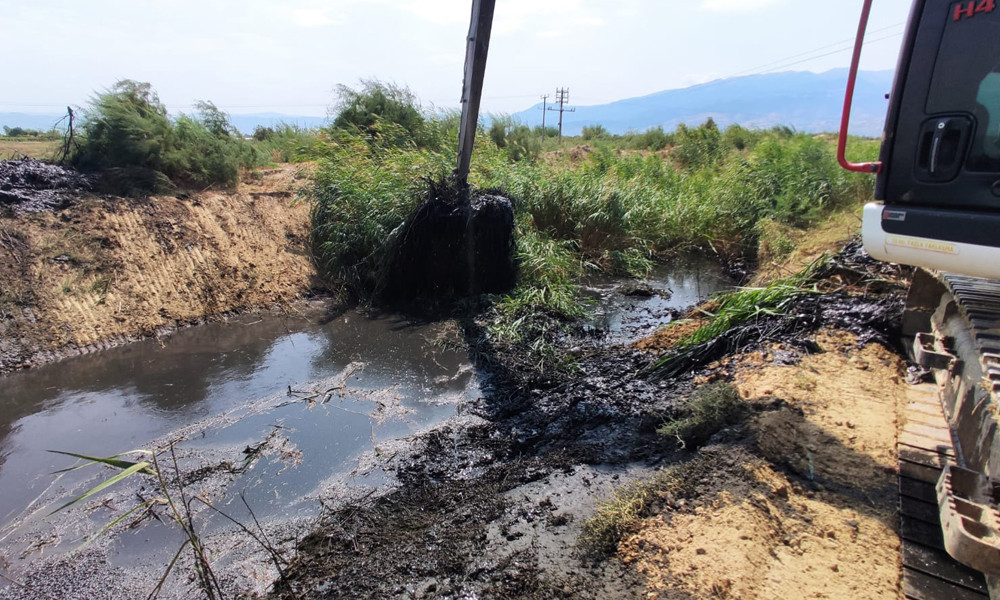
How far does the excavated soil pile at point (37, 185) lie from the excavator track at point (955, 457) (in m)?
9.63

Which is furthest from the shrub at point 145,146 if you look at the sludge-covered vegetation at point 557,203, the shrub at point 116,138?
the sludge-covered vegetation at point 557,203

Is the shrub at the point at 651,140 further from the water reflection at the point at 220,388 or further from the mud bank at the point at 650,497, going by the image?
the mud bank at the point at 650,497

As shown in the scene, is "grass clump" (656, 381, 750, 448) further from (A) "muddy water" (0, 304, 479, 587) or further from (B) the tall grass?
(B) the tall grass

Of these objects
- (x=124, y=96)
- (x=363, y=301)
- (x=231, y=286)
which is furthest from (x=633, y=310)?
(x=124, y=96)

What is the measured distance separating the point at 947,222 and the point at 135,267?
849 centimetres

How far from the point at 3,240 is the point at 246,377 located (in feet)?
12.8

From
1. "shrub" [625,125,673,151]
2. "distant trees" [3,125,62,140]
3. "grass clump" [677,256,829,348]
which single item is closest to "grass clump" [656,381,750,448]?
"grass clump" [677,256,829,348]

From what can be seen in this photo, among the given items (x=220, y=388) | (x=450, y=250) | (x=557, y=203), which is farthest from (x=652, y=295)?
(x=220, y=388)

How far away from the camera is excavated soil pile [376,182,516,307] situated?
23.4ft

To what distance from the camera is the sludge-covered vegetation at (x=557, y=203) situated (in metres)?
7.62

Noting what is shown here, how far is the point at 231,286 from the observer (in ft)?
25.0

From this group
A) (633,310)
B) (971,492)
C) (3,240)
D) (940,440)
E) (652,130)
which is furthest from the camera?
(652,130)

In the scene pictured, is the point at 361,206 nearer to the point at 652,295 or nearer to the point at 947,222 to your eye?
the point at 652,295

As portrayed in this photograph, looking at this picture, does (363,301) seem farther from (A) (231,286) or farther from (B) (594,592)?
(B) (594,592)
